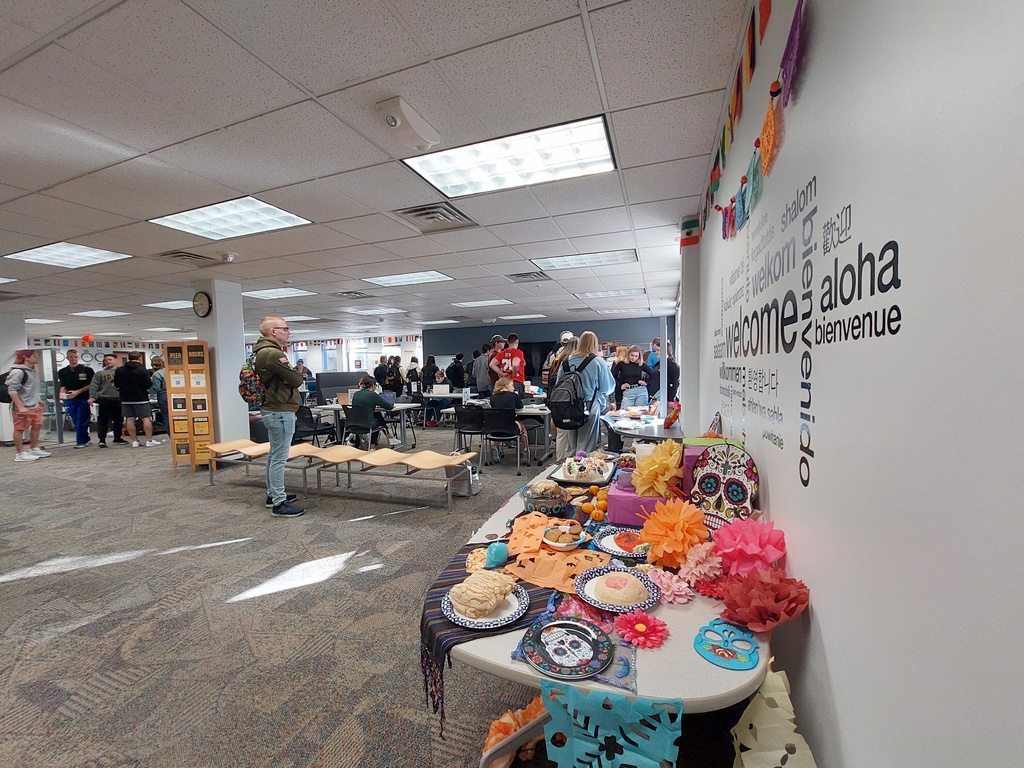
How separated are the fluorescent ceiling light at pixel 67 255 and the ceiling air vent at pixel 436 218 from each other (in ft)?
10.5

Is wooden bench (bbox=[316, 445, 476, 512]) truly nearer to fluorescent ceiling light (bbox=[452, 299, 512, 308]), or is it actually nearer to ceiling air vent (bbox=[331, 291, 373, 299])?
ceiling air vent (bbox=[331, 291, 373, 299])

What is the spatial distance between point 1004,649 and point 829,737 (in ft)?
2.00

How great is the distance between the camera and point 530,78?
1.88 meters

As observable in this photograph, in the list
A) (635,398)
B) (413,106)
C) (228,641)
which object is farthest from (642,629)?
(635,398)

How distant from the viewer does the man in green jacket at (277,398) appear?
137 inches

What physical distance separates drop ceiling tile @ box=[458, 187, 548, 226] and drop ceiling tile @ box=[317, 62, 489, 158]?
2.69ft

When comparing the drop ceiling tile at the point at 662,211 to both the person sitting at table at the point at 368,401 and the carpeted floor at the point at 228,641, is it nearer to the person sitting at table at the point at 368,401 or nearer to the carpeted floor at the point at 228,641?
the carpeted floor at the point at 228,641

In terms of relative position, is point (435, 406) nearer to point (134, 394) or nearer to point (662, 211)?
point (134, 394)

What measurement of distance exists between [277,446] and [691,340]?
12.2ft

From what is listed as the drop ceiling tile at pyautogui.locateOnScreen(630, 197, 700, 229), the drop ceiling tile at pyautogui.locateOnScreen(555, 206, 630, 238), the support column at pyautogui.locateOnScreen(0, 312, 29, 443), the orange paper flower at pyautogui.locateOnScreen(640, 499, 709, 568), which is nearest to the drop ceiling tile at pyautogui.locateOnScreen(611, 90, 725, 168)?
the drop ceiling tile at pyautogui.locateOnScreen(630, 197, 700, 229)

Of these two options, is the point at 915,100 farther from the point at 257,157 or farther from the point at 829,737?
the point at 257,157

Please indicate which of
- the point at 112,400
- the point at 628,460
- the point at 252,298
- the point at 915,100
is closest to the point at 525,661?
the point at 915,100

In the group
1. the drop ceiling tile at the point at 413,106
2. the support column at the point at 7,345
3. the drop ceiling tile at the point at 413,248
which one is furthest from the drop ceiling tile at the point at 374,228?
the support column at the point at 7,345

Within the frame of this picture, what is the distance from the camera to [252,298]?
7.19 metres
